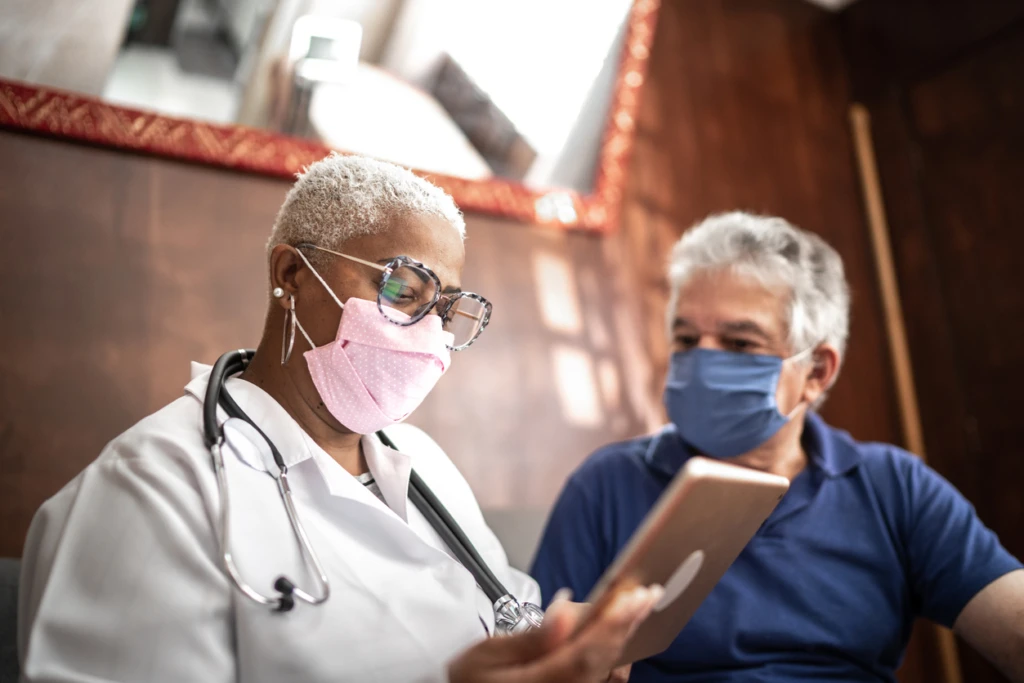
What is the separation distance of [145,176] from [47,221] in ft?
0.76

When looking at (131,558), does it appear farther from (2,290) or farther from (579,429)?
(579,429)

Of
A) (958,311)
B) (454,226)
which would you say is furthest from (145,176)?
(958,311)

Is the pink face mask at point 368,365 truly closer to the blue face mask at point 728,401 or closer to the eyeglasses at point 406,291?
the eyeglasses at point 406,291

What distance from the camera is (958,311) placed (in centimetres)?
285

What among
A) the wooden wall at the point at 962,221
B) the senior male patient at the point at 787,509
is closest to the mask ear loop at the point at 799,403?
the senior male patient at the point at 787,509

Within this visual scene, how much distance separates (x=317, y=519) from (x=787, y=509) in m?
0.98

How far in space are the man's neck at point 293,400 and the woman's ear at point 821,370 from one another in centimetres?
103

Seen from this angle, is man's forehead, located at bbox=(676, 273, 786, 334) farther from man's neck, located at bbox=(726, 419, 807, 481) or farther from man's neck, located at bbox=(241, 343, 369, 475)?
man's neck, located at bbox=(241, 343, 369, 475)

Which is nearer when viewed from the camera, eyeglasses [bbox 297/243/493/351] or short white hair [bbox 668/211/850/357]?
eyeglasses [bbox 297/243/493/351]

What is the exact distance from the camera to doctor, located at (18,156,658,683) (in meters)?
0.93

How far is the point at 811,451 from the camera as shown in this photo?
70.7 inches

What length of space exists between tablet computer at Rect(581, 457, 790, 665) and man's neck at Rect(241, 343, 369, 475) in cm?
52

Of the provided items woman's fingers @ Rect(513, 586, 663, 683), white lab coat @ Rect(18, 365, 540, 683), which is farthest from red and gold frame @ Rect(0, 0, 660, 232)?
woman's fingers @ Rect(513, 586, 663, 683)

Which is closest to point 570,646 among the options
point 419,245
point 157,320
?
point 419,245
